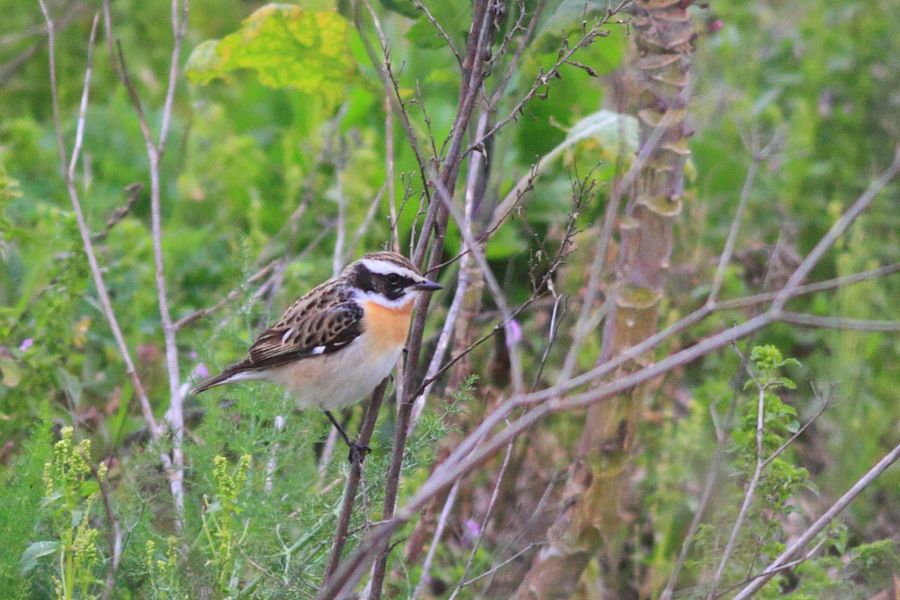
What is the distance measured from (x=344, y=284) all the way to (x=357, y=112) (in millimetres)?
3232

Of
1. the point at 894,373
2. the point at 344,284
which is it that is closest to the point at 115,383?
the point at 344,284

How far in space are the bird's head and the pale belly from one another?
16 centimetres

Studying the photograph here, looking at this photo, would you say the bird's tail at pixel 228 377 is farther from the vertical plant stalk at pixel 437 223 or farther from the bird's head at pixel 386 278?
Result: the vertical plant stalk at pixel 437 223

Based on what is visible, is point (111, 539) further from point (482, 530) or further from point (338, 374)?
point (482, 530)

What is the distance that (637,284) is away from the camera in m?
4.32

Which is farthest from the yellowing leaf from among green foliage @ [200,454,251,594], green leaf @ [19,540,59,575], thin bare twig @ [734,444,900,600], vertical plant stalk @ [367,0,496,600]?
thin bare twig @ [734,444,900,600]

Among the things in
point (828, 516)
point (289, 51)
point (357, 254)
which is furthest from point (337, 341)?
point (357, 254)

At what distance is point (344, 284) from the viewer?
429 cm

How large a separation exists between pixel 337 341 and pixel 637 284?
110cm

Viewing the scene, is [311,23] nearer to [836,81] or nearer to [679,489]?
[679,489]

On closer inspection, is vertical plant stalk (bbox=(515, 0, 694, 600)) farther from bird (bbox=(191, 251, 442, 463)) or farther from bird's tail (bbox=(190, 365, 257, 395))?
bird's tail (bbox=(190, 365, 257, 395))

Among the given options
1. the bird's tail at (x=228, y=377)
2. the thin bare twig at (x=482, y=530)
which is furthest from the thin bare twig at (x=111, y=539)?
the thin bare twig at (x=482, y=530)

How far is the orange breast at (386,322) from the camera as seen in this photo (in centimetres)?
406

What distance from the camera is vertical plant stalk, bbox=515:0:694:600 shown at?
4.30 meters
